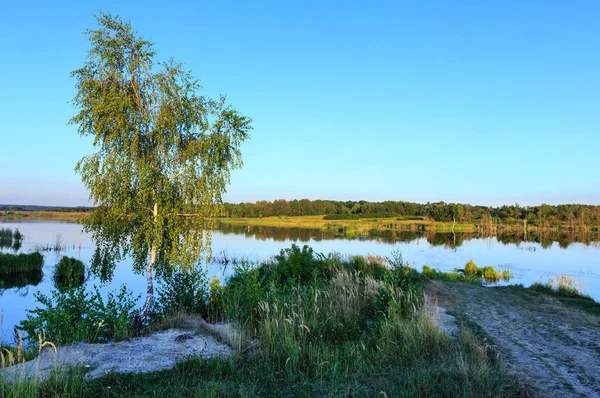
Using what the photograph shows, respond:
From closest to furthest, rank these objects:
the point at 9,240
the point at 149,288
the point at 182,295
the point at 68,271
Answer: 1. the point at 149,288
2. the point at 182,295
3. the point at 68,271
4. the point at 9,240

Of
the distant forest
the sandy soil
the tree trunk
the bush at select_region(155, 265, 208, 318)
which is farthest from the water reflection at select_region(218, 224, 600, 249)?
the sandy soil

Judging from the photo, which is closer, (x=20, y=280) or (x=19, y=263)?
(x=20, y=280)

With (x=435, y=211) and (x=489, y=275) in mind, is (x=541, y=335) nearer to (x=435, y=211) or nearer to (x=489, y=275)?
(x=489, y=275)

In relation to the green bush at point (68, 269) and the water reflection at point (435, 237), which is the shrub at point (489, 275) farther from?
the water reflection at point (435, 237)

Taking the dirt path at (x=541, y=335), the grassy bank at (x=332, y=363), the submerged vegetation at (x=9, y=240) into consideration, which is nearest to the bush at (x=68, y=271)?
the submerged vegetation at (x=9, y=240)

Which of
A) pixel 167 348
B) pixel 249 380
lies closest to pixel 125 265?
pixel 167 348

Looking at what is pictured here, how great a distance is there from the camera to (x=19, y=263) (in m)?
25.3

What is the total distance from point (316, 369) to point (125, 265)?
25.8 meters

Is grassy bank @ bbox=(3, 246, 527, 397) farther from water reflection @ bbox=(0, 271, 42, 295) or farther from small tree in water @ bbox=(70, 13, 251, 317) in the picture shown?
water reflection @ bbox=(0, 271, 42, 295)

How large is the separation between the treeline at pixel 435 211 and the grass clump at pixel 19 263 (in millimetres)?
69192

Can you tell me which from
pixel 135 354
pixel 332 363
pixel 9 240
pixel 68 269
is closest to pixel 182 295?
pixel 135 354

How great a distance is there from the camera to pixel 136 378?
5273 millimetres

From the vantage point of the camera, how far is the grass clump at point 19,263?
24.7 meters

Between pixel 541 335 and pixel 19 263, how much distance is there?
28220 millimetres
